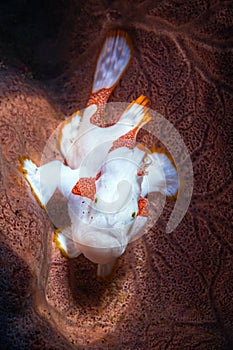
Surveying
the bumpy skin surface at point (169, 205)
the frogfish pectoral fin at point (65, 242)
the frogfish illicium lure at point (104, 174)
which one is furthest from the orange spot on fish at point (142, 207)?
the frogfish pectoral fin at point (65, 242)

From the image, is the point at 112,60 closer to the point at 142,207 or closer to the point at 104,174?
the point at 104,174

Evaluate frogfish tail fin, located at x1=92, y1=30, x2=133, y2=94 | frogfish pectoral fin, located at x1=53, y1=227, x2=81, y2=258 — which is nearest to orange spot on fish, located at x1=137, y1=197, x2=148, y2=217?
frogfish pectoral fin, located at x1=53, y1=227, x2=81, y2=258

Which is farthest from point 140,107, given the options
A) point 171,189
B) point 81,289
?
point 81,289

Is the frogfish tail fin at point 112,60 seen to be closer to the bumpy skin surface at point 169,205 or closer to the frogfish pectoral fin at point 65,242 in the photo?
the bumpy skin surface at point 169,205

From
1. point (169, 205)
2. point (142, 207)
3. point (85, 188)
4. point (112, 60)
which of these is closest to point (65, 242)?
point (85, 188)

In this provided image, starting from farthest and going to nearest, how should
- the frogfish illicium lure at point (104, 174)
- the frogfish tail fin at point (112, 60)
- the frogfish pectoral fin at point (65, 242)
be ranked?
the frogfish tail fin at point (112, 60) → the frogfish pectoral fin at point (65, 242) → the frogfish illicium lure at point (104, 174)
